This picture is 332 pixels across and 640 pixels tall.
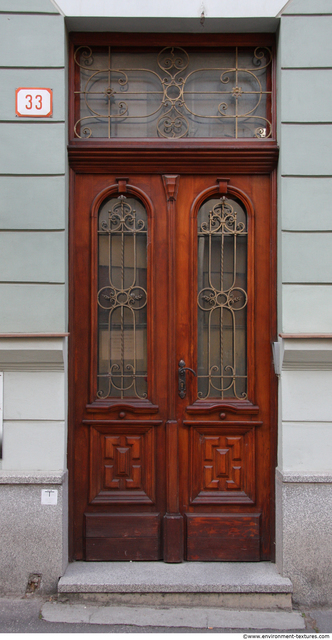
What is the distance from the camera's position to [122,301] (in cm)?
421

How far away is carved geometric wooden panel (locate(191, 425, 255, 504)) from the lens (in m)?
4.18

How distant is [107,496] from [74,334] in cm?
146

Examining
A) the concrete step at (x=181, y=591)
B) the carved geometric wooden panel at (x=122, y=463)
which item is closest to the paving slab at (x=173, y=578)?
the concrete step at (x=181, y=591)

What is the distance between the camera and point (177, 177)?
4184mm

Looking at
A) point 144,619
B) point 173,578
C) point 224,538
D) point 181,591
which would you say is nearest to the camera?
point 144,619

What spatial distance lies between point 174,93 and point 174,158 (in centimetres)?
61

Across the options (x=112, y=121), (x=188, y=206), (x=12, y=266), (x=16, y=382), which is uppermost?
(x=112, y=121)

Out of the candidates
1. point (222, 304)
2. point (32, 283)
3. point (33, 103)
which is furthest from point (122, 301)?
point (33, 103)

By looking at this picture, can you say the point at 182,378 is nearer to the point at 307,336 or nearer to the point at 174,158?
the point at 307,336

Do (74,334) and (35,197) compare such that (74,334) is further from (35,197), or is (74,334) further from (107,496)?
(107,496)

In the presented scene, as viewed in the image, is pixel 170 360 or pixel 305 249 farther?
pixel 170 360

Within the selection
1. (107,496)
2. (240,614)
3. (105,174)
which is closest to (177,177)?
(105,174)

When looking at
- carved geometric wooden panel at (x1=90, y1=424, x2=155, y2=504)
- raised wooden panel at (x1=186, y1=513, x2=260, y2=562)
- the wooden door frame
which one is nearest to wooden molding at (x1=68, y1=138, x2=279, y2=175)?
the wooden door frame

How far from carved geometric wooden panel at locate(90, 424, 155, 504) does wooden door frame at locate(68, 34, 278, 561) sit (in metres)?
0.20
